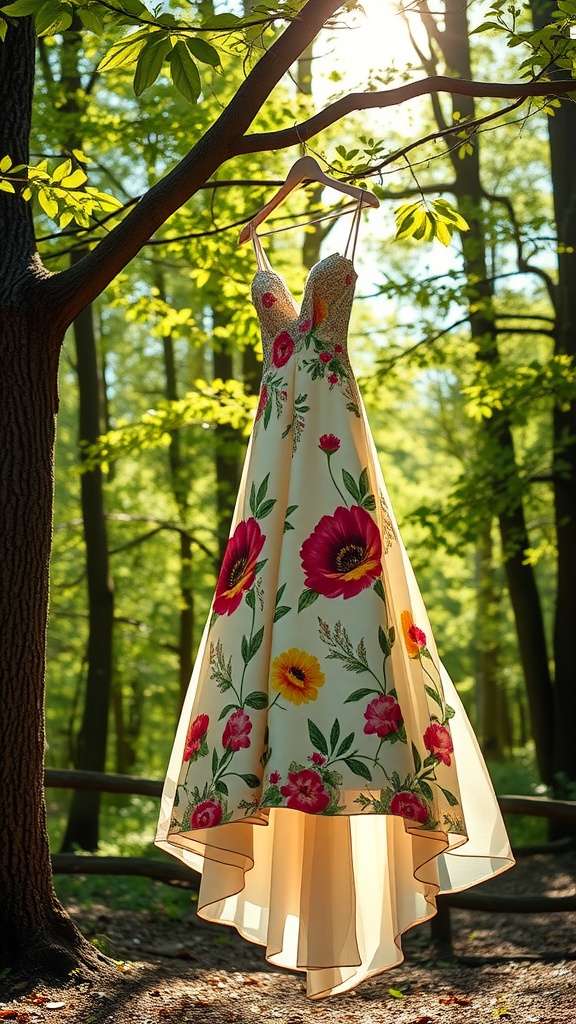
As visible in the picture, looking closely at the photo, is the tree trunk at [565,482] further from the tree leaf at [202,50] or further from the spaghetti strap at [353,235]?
the tree leaf at [202,50]

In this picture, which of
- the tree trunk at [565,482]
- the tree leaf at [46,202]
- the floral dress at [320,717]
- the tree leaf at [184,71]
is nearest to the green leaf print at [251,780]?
the floral dress at [320,717]

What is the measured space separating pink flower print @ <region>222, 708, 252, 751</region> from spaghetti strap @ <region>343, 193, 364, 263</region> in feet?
4.40

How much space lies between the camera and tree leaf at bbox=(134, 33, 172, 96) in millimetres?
2400

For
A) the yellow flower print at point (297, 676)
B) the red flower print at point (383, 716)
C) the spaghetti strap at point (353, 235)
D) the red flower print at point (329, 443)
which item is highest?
the spaghetti strap at point (353, 235)

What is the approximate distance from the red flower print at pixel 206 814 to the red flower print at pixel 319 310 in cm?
136

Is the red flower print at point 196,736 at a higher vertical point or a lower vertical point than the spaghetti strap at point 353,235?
lower

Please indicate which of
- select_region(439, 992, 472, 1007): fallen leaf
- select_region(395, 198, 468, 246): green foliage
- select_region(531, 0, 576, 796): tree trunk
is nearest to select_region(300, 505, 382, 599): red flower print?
select_region(395, 198, 468, 246): green foliage

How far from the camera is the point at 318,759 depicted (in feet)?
7.50

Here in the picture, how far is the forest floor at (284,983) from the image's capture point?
3.29 meters

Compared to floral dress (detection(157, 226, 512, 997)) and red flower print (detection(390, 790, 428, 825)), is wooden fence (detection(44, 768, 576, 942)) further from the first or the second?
red flower print (detection(390, 790, 428, 825))

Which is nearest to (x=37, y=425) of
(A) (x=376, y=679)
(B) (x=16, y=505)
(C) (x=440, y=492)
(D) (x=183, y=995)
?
(B) (x=16, y=505)

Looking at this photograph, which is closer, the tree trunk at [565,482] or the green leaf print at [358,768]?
the green leaf print at [358,768]

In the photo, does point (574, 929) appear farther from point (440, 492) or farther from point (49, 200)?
point (440, 492)

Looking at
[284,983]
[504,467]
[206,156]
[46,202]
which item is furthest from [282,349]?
[504,467]
